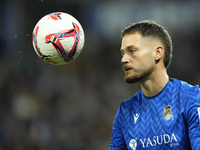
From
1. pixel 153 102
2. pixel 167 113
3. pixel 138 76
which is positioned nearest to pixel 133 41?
pixel 138 76

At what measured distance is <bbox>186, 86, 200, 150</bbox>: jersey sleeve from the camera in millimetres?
2393

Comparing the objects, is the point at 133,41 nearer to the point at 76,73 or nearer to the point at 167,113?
the point at 167,113

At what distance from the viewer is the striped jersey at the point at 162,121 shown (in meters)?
2.54

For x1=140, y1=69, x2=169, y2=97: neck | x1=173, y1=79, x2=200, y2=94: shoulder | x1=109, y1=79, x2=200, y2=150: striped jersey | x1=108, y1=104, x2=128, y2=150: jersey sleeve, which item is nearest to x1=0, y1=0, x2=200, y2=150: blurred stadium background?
x1=108, y1=104, x2=128, y2=150: jersey sleeve

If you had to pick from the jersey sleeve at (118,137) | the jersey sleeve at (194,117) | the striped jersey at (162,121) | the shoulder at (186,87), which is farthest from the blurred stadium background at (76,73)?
the jersey sleeve at (194,117)

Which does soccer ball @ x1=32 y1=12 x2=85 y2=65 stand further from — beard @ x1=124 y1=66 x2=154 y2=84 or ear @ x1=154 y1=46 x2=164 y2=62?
ear @ x1=154 y1=46 x2=164 y2=62

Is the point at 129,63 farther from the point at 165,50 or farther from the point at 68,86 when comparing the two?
the point at 68,86

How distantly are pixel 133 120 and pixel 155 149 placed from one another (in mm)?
414

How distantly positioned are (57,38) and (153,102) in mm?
1287

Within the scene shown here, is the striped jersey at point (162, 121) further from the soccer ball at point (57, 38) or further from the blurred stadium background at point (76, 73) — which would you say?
the blurred stadium background at point (76, 73)

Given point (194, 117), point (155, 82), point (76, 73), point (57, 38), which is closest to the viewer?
point (194, 117)

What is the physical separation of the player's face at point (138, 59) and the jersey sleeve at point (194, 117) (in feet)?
1.62

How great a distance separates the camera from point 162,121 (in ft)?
8.91

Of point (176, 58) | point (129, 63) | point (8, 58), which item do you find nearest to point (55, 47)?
point (129, 63)
